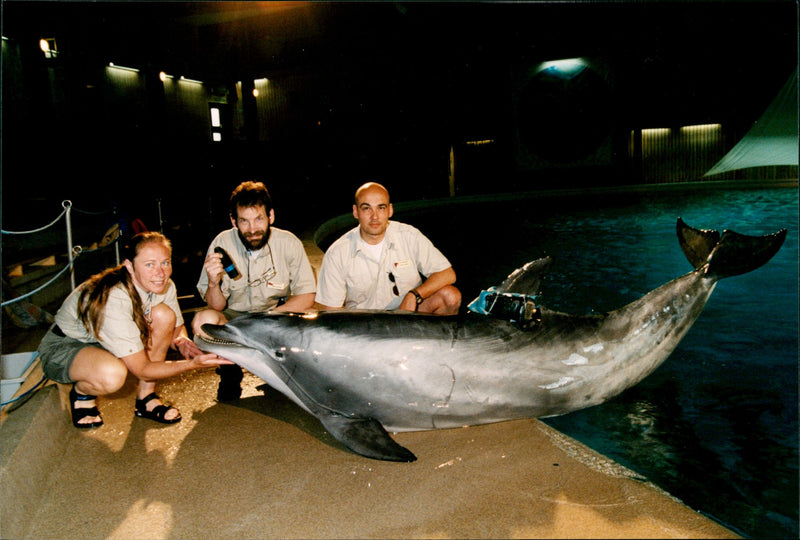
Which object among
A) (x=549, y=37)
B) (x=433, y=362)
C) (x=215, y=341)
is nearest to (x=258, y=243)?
(x=215, y=341)

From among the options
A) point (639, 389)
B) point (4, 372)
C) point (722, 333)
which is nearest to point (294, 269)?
point (4, 372)

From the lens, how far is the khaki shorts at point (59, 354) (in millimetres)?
3961

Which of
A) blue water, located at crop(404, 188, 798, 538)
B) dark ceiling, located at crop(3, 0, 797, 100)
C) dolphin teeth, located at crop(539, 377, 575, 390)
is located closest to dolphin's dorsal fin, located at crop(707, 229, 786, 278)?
blue water, located at crop(404, 188, 798, 538)

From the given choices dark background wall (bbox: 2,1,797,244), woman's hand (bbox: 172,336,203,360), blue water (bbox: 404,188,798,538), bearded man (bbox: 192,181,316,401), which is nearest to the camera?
blue water (bbox: 404,188,798,538)

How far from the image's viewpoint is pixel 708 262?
14.0ft

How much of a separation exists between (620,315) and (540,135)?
23.3 metres

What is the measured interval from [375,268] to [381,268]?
0.05 meters

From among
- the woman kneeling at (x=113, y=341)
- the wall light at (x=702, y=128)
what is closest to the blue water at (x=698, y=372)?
the woman kneeling at (x=113, y=341)

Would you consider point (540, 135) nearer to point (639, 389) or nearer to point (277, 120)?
point (277, 120)

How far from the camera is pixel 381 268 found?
207 inches

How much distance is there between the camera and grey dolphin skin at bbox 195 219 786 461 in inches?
146

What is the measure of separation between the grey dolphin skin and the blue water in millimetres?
559

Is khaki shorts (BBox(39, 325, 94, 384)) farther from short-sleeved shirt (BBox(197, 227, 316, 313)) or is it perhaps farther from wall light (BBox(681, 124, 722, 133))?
wall light (BBox(681, 124, 722, 133))

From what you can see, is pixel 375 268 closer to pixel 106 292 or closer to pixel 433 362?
pixel 433 362
